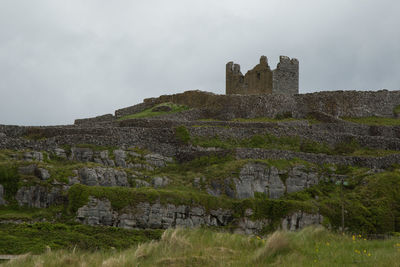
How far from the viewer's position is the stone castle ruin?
54.4 metres

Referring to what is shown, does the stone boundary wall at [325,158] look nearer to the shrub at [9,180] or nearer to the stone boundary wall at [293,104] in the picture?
the stone boundary wall at [293,104]

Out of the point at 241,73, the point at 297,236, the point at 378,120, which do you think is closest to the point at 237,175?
the point at 297,236

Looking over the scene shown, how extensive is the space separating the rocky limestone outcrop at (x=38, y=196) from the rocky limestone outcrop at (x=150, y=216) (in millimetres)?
1792

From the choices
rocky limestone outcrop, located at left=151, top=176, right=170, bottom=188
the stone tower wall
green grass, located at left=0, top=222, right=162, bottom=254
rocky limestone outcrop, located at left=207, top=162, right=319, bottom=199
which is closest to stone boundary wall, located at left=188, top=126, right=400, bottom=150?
rocky limestone outcrop, located at left=207, top=162, right=319, bottom=199

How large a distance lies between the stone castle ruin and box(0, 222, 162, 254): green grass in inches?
1279

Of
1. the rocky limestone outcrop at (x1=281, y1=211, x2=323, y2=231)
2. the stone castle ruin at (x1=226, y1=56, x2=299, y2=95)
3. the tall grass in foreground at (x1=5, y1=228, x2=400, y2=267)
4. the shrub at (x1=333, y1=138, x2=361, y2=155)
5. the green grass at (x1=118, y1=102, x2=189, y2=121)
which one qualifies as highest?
the stone castle ruin at (x1=226, y1=56, x2=299, y2=95)

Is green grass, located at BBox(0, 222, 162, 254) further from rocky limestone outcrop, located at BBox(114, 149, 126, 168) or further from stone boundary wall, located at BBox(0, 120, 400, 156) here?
stone boundary wall, located at BBox(0, 120, 400, 156)

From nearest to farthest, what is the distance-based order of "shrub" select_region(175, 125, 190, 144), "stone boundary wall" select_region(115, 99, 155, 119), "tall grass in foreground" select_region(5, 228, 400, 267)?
"tall grass in foreground" select_region(5, 228, 400, 267)
"shrub" select_region(175, 125, 190, 144)
"stone boundary wall" select_region(115, 99, 155, 119)

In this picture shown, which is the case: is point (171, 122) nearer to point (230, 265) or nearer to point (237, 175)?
point (237, 175)

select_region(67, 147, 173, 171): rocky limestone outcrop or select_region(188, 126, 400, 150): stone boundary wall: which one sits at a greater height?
select_region(188, 126, 400, 150): stone boundary wall

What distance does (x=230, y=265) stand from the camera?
40.6 ft

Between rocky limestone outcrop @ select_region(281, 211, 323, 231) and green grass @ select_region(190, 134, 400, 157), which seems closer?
rocky limestone outcrop @ select_region(281, 211, 323, 231)

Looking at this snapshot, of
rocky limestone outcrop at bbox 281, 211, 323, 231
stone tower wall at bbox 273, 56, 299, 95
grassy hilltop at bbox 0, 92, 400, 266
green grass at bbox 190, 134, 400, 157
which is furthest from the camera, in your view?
stone tower wall at bbox 273, 56, 299, 95

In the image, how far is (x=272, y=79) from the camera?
178 ft
